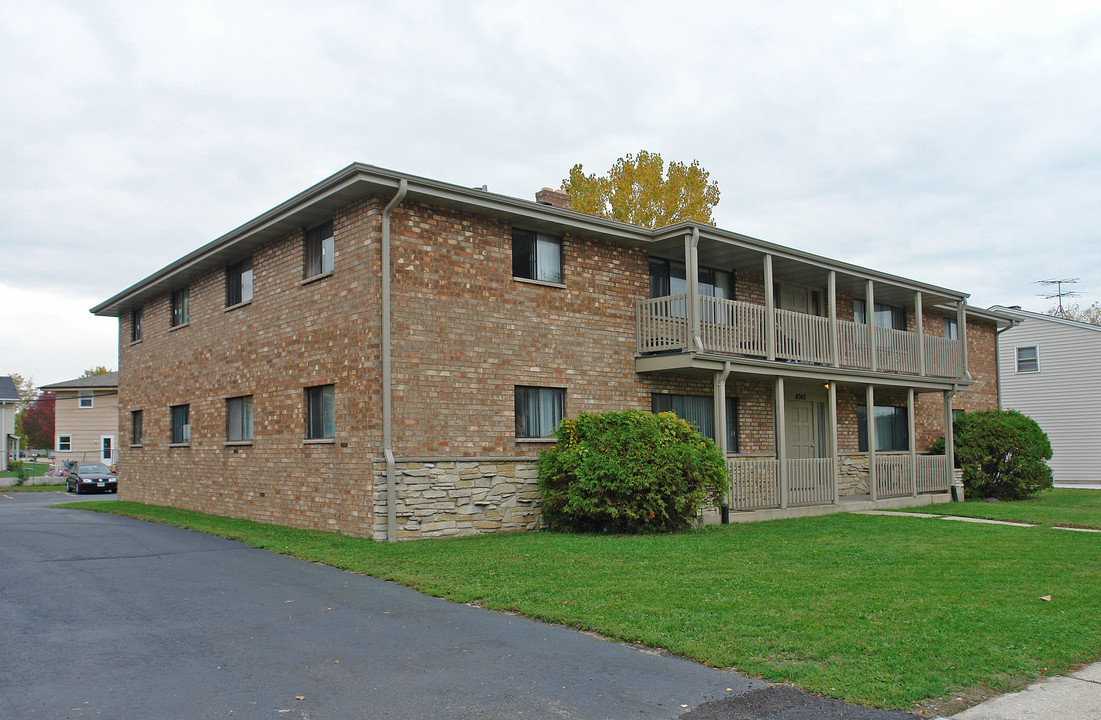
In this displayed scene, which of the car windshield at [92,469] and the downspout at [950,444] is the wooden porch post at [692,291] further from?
the car windshield at [92,469]

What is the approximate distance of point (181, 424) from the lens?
1998 centimetres

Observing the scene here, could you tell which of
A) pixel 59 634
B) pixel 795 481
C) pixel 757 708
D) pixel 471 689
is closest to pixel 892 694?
pixel 757 708

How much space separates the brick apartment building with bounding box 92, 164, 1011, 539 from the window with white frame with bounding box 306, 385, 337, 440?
5cm

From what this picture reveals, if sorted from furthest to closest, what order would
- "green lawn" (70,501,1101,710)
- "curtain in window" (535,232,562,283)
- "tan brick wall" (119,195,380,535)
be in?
"curtain in window" (535,232,562,283) < "tan brick wall" (119,195,380,535) < "green lawn" (70,501,1101,710)

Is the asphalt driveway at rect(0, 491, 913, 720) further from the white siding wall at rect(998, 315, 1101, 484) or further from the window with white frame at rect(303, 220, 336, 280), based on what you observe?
the white siding wall at rect(998, 315, 1101, 484)

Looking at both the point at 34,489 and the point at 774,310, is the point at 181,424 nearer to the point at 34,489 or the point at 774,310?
the point at 774,310

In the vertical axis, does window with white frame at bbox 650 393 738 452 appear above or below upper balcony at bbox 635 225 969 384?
below

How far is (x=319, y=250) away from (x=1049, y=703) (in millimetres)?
12976

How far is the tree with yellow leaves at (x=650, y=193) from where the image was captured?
30578mm

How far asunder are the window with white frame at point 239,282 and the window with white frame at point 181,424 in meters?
3.15

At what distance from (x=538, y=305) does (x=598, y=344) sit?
5.03 ft

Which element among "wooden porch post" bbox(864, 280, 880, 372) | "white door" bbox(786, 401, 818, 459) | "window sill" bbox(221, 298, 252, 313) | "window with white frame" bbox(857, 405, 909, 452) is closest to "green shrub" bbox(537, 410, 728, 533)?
"white door" bbox(786, 401, 818, 459)

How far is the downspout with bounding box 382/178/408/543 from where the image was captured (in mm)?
12883

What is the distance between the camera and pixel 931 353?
2195 cm
